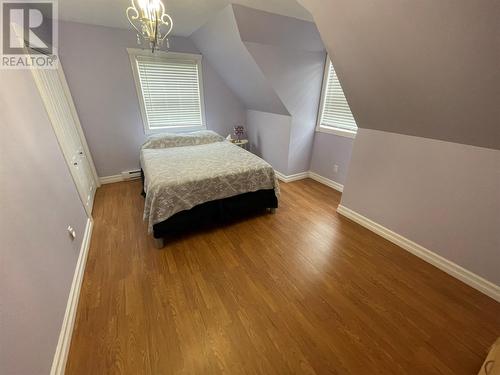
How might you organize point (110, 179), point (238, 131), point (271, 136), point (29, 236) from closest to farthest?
1. point (29, 236)
2. point (110, 179)
3. point (271, 136)
4. point (238, 131)

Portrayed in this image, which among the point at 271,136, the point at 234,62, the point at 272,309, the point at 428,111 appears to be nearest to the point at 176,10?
the point at 234,62

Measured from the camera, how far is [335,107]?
10.2 feet

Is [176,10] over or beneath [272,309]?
over

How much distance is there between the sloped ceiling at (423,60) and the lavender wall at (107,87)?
278 cm

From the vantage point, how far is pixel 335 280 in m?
1.74

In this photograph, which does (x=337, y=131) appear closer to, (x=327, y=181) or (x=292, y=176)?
(x=327, y=181)

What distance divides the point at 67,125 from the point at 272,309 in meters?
3.02

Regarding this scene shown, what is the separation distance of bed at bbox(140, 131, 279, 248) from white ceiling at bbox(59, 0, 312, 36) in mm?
1546

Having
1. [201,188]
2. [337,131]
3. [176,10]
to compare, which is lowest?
[201,188]

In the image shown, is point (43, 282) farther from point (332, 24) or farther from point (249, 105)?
point (249, 105)

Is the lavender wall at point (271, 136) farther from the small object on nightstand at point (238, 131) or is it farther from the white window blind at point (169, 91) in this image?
the white window blind at point (169, 91)

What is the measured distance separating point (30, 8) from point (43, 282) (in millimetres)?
2626

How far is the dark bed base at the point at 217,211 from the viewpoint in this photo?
2.07 meters

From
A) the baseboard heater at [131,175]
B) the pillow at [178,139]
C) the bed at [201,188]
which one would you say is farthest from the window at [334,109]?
the baseboard heater at [131,175]
